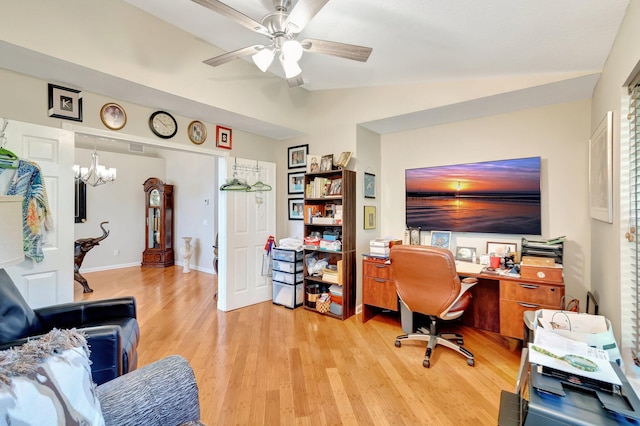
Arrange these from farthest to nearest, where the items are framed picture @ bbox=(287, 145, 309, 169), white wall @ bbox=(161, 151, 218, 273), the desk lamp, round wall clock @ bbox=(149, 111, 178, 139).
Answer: white wall @ bbox=(161, 151, 218, 273) → framed picture @ bbox=(287, 145, 309, 169) → round wall clock @ bbox=(149, 111, 178, 139) → the desk lamp

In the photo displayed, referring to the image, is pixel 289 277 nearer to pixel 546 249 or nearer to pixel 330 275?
pixel 330 275

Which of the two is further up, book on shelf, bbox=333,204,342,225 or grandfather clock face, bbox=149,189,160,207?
A: grandfather clock face, bbox=149,189,160,207

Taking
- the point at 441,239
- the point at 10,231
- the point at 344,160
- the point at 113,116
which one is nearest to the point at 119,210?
the point at 113,116

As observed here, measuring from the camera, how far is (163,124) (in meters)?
2.90

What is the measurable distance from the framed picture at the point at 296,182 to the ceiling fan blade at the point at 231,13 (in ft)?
7.19

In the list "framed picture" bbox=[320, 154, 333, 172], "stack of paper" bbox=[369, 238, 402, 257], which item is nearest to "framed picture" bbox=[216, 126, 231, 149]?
"framed picture" bbox=[320, 154, 333, 172]

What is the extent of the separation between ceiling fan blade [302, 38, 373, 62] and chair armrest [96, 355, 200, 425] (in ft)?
6.35

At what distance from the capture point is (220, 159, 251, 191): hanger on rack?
3.43 metres

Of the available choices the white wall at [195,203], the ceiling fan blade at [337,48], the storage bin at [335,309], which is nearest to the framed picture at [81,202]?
the white wall at [195,203]

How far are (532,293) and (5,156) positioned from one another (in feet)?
13.2

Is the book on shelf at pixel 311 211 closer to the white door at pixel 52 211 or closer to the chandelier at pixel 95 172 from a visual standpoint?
the white door at pixel 52 211

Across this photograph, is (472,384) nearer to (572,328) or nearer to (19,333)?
(572,328)

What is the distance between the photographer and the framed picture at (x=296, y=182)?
12.7 feet

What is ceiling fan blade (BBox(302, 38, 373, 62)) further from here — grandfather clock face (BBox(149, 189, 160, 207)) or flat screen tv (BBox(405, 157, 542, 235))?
grandfather clock face (BBox(149, 189, 160, 207))
